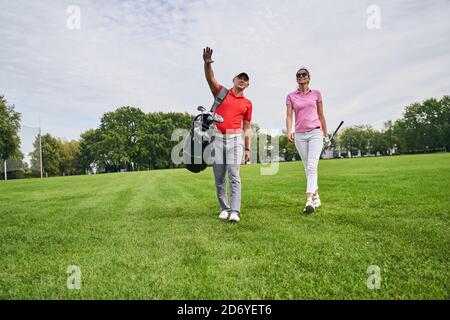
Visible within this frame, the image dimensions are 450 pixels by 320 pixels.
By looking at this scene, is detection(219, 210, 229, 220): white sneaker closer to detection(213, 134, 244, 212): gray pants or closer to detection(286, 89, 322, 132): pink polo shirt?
detection(213, 134, 244, 212): gray pants

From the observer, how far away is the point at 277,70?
14.4 meters

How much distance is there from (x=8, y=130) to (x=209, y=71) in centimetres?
5384

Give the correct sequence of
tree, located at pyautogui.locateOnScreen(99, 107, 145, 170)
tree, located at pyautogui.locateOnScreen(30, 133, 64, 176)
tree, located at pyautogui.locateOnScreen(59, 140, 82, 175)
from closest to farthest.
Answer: tree, located at pyautogui.locateOnScreen(99, 107, 145, 170)
tree, located at pyautogui.locateOnScreen(30, 133, 64, 176)
tree, located at pyautogui.locateOnScreen(59, 140, 82, 175)

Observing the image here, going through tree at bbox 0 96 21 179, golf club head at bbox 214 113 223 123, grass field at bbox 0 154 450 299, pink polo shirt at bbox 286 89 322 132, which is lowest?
grass field at bbox 0 154 450 299

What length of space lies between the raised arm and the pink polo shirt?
6.29 ft

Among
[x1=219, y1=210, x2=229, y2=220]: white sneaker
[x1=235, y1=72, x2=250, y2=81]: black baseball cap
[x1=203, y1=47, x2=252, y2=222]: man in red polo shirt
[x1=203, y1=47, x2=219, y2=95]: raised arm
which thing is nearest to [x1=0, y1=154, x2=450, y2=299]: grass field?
[x1=219, y1=210, x2=229, y2=220]: white sneaker

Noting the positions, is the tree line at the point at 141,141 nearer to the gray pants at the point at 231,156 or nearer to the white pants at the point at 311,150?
the gray pants at the point at 231,156

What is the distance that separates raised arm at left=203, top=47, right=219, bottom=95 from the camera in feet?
18.9

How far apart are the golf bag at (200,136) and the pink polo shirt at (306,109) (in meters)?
1.79

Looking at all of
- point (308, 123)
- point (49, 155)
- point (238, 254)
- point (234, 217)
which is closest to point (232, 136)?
point (234, 217)
